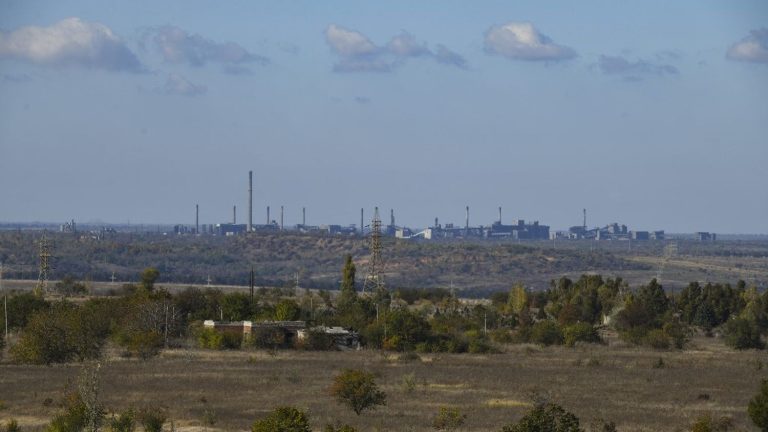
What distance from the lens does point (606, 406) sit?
51000mm

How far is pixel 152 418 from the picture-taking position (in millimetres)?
40312

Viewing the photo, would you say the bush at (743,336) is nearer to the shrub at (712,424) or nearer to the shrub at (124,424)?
the shrub at (712,424)

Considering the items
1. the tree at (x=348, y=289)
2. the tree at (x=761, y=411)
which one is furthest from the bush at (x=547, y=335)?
the tree at (x=761, y=411)

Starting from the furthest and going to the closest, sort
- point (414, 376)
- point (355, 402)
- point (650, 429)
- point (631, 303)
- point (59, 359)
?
1. point (631, 303)
2. point (59, 359)
3. point (414, 376)
4. point (355, 402)
5. point (650, 429)

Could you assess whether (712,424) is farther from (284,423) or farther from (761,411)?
(284,423)

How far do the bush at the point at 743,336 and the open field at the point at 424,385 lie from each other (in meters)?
3.25

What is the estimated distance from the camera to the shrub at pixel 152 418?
3931 centimetres

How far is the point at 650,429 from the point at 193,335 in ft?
131

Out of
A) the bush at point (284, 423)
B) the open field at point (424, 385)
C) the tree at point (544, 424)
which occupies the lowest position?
the open field at point (424, 385)

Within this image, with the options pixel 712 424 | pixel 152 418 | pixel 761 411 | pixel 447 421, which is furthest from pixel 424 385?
pixel 152 418

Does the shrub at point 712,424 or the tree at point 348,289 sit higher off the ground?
the tree at point 348,289

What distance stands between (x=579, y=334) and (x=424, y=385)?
95.1 ft

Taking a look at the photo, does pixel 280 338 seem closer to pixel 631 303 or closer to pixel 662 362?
pixel 662 362

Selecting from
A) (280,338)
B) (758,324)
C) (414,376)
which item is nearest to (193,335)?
(280,338)
